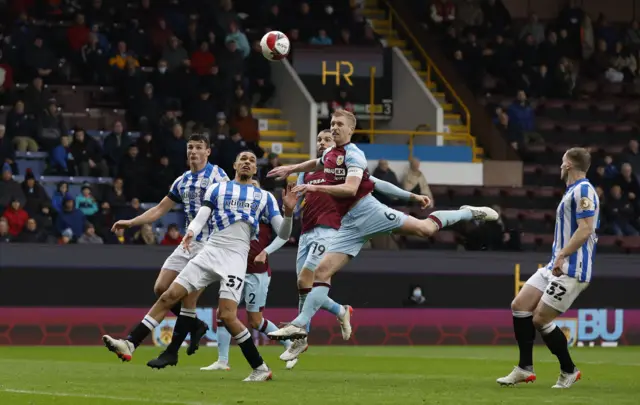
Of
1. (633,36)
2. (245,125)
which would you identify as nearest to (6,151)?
(245,125)

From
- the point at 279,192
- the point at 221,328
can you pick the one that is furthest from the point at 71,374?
the point at 279,192

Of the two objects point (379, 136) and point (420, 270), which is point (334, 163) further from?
point (379, 136)

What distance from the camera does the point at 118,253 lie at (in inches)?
815

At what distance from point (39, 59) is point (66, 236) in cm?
458

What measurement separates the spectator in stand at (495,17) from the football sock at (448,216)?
18.0 meters

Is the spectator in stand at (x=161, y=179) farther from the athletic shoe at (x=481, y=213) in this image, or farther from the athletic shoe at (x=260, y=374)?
the athletic shoe at (x=260, y=374)

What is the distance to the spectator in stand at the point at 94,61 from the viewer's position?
24.7 m

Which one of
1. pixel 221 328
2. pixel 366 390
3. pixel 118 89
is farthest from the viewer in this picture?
pixel 118 89

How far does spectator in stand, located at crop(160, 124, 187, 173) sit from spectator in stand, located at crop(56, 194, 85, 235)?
2109 mm

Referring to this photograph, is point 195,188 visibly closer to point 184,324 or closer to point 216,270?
point 184,324

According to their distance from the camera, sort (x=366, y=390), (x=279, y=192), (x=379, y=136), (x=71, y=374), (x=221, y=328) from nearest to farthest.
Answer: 1. (x=366, y=390)
2. (x=71, y=374)
3. (x=221, y=328)
4. (x=279, y=192)
5. (x=379, y=136)

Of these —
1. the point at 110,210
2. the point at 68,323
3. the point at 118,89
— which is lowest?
the point at 68,323

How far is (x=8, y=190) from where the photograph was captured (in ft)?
68.9

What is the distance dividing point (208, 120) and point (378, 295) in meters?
4.60
